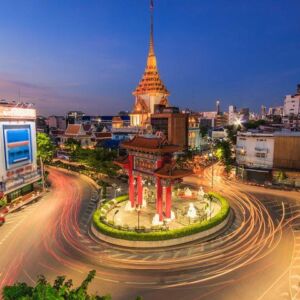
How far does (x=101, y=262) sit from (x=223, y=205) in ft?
65.5

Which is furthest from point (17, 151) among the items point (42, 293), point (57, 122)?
point (57, 122)

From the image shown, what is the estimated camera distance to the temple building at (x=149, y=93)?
326ft

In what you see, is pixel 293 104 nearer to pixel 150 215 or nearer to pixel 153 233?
pixel 150 215

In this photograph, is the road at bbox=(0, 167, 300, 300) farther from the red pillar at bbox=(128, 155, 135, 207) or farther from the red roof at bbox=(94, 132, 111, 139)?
the red roof at bbox=(94, 132, 111, 139)

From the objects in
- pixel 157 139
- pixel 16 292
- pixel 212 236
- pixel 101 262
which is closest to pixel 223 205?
pixel 212 236

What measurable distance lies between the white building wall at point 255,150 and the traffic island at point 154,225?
2104 centimetres

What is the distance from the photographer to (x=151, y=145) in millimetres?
33438

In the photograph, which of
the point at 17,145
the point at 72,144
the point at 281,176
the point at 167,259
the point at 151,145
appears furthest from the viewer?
the point at 72,144

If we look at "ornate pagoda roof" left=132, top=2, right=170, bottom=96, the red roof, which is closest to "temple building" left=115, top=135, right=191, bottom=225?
the red roof

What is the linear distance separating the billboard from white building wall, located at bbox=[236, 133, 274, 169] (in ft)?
148

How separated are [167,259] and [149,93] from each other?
8055 cm

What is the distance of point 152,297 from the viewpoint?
19.9 meters

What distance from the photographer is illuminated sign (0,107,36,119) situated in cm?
4044

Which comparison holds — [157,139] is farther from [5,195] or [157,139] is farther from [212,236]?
[5,195]
